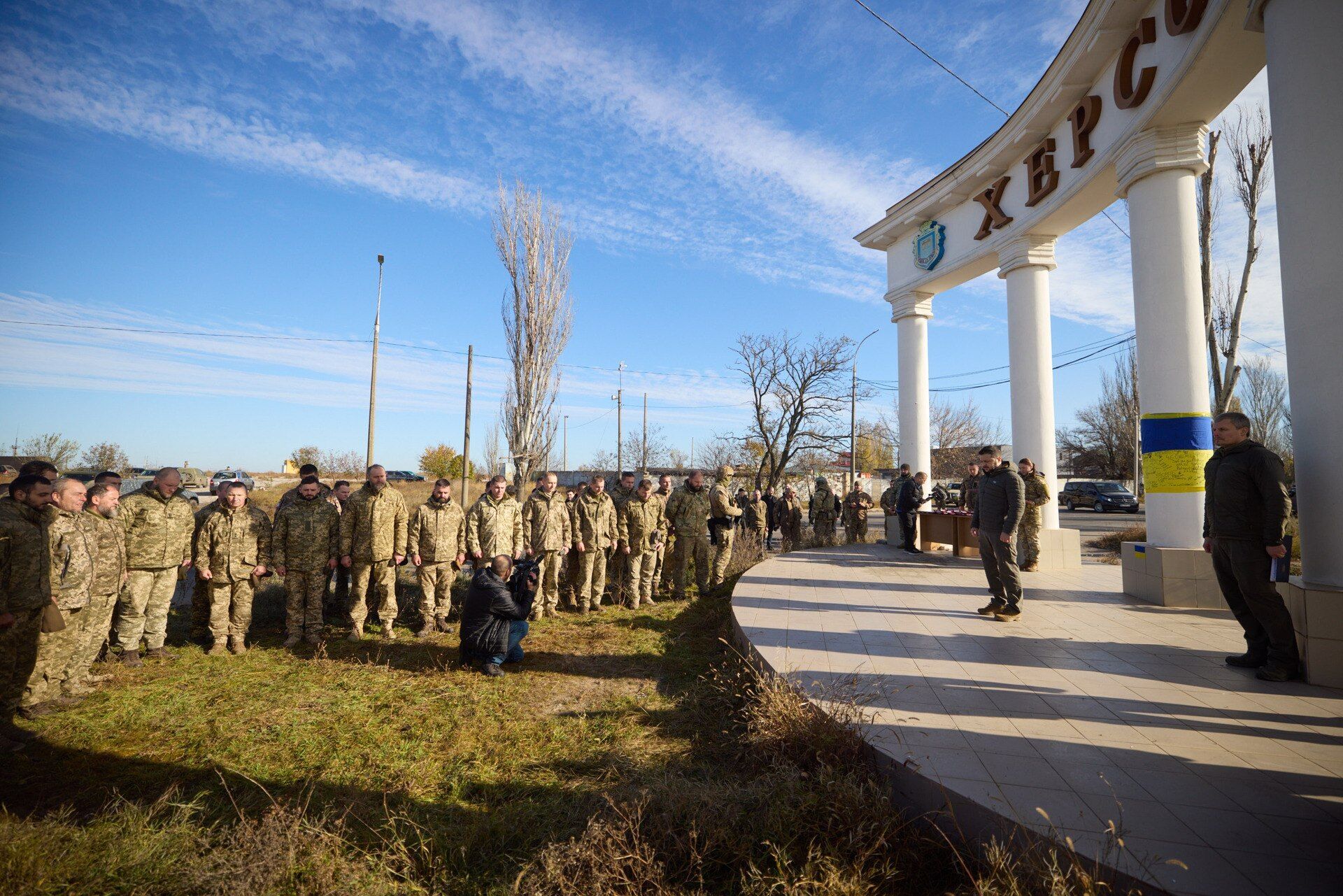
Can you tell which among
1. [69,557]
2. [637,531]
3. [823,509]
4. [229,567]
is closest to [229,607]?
[229,567]

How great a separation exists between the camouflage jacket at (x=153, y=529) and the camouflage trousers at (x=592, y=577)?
4.43 meters

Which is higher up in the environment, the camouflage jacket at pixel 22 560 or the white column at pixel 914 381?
the white column at pixel 914 381

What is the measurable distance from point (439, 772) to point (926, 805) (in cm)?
283

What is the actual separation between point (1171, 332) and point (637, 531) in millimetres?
6791

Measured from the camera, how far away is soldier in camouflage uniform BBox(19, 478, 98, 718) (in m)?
4.95

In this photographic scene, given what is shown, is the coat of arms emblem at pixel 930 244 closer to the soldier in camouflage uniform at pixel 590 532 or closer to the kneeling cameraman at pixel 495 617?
the soldier in camouflage uniform at pixel 590 532

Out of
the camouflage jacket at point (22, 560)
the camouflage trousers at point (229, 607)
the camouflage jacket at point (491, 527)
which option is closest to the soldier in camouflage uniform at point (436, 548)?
the camouflage jacket at point (491, 527)

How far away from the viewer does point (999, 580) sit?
6.91m

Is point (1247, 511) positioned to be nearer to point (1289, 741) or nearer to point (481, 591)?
point (1289, 741)

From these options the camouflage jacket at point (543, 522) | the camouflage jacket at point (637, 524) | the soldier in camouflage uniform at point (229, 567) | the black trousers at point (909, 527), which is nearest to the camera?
the soldier in camouflage uniform at point (229, 567)

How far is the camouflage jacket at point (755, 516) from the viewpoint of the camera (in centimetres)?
1393

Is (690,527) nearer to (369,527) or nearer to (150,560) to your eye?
(369,527)

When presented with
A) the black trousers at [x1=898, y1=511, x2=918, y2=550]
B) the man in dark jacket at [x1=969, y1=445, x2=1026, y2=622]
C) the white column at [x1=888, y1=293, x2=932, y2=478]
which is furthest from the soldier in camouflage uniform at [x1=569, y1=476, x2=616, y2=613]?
the white column at [x1=888, y1=293, x2=932, y2=478]

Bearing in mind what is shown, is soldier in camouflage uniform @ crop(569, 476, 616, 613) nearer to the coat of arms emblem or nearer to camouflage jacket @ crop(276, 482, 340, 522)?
camouflage jacket @ crop(276, 482, 340, 522)
